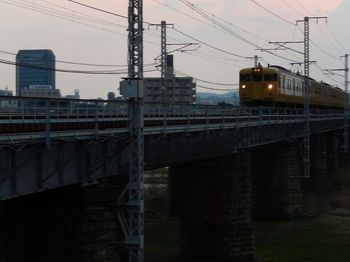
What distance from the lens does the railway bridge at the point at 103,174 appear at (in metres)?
18.4

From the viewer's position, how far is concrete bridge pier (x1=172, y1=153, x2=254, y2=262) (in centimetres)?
4003

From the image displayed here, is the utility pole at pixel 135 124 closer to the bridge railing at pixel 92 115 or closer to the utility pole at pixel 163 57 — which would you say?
the bridge railing at pixel 92 115

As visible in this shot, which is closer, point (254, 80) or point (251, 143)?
point (251, 143)

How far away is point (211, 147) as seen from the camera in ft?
111

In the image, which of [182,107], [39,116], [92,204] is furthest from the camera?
[182,107]

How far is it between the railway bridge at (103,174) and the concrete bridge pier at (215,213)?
59 millimetres

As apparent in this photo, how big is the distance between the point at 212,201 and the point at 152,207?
22.9 meters

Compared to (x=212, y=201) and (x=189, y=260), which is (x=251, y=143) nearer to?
(x=212, y=201)

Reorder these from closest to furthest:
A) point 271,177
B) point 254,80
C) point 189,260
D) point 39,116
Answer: point 39,116 < point 189,260 < point 254,80 < point 271,177

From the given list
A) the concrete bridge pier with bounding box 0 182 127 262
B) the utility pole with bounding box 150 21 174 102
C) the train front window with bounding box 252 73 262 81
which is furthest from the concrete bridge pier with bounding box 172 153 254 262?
the concrete bridge pier with bounding box 0 182 127 262

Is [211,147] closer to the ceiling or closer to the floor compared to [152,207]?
closer to the ceiling

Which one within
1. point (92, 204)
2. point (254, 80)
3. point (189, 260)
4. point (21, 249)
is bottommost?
point (189, 260)

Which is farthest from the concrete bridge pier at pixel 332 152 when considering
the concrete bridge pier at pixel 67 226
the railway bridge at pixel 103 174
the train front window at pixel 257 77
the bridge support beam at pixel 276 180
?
the concrete bridge pier at pixel 67 226

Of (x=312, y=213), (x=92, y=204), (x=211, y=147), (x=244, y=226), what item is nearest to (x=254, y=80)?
(x=312, y=213)
